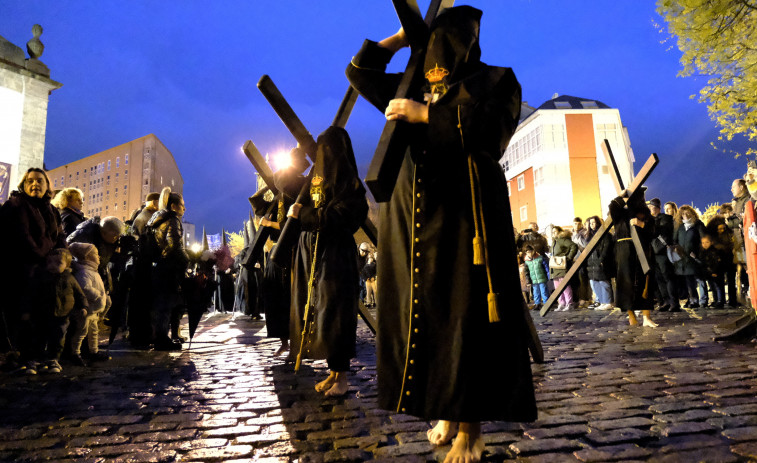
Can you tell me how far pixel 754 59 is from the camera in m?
14.4

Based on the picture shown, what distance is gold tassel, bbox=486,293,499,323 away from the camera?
2.17 metres

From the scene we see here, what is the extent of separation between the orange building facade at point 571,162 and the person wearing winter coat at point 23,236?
38569 millimetres

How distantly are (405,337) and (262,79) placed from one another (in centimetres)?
304

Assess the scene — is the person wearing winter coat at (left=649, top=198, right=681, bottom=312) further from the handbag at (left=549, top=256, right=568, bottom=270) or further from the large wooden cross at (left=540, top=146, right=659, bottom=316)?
the large wooden cross at (left=540, top=146, right=659, bottom=316)

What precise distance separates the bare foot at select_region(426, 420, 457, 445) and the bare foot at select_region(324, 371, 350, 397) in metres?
1.36

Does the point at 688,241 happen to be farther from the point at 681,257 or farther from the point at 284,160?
the point at 284,160

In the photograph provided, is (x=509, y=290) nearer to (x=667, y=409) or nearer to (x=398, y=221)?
(x=398, y=221)

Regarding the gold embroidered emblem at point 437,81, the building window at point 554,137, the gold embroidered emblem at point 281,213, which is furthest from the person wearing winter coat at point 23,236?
the building window at point 554,137

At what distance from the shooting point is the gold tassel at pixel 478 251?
7.32 ft

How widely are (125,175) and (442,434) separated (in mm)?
75115

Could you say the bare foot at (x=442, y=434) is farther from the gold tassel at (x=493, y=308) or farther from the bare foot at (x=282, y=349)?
the bare foot at (x=282, y=349)

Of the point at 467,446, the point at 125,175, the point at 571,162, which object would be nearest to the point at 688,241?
the point at 467,446

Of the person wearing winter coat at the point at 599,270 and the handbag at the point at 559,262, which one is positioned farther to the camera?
the handbag at the point at 559,262

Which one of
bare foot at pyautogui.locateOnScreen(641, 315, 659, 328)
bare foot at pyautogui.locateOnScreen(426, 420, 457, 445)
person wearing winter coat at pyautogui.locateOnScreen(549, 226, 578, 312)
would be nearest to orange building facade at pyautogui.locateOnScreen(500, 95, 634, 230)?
person wearing winter coat at pyautogui.locateOnScreen(549, 226, 578, 312)
